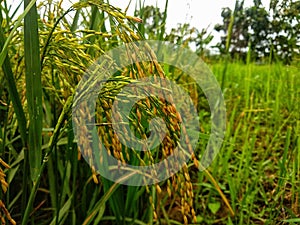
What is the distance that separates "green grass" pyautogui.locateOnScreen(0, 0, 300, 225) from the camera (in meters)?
Result: 0.64

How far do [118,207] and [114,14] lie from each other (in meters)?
0.68

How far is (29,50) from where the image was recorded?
0.65m

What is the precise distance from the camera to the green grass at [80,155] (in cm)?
64

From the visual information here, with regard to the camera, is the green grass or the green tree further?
the green tree

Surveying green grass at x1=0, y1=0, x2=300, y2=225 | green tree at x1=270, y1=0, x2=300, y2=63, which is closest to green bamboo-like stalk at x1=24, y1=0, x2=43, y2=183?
green grass at x1=0, y1=0, x2=300, y2=225

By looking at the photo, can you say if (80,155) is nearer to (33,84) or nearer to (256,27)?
(33,84)

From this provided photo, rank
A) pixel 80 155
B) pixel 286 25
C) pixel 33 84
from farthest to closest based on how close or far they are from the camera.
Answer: pixel 286 25
pixel 80 155
pixel 33 84

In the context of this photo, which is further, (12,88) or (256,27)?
(256,27)

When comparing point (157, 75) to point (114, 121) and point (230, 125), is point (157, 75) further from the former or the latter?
point (230, 125)

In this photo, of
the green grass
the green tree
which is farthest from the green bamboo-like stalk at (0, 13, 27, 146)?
the green tree

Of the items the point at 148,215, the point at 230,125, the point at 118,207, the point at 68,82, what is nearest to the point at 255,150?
the point at 230,125

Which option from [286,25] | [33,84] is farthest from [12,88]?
[286,25]

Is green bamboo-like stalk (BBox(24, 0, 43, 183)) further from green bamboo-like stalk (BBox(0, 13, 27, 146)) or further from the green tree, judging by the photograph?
the green tree

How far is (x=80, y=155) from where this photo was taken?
33.2 inches
